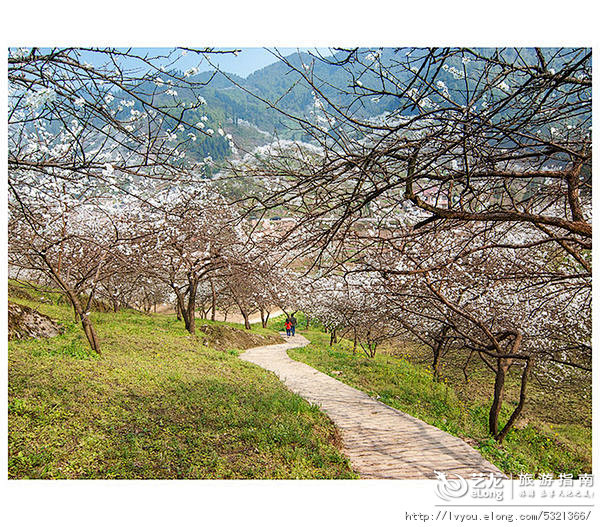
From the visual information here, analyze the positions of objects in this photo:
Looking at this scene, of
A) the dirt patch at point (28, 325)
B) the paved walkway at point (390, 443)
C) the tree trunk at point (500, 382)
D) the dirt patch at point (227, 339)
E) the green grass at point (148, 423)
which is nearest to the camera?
the green grass at point (148, 423)

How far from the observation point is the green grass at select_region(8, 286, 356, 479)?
291cm

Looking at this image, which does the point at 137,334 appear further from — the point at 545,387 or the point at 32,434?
the point at 545,387

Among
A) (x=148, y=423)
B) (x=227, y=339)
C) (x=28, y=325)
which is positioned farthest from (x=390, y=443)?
(x=227, y=339)

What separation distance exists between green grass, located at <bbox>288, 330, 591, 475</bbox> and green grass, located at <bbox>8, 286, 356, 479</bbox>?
80.3 inches

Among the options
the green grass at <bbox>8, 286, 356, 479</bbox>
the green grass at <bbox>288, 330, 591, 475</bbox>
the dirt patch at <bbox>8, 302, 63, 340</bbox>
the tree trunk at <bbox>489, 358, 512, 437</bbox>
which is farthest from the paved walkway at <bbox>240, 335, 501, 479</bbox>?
the dirt patch at <bbox>8, 302, 63, 340</bbox>

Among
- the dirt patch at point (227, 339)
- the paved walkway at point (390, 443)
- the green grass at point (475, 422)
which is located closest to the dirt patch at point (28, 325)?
the dirt patch at point (227, 339)

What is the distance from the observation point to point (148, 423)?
3.68 meters

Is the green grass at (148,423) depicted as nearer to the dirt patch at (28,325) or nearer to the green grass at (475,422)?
the dirt patch at (28,325)

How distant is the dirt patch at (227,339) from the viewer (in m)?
10.7

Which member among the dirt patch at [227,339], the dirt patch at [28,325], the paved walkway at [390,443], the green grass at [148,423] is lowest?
the dirt patch at [227,339]

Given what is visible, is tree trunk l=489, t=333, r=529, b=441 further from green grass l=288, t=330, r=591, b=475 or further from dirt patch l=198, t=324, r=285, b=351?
dirt patch l=198, t=324, r=285, b=351

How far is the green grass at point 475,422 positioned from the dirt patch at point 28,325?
226 inches

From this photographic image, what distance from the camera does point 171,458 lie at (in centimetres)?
310

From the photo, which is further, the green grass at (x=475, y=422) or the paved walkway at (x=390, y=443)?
the green grass at (x=475, y=422)
